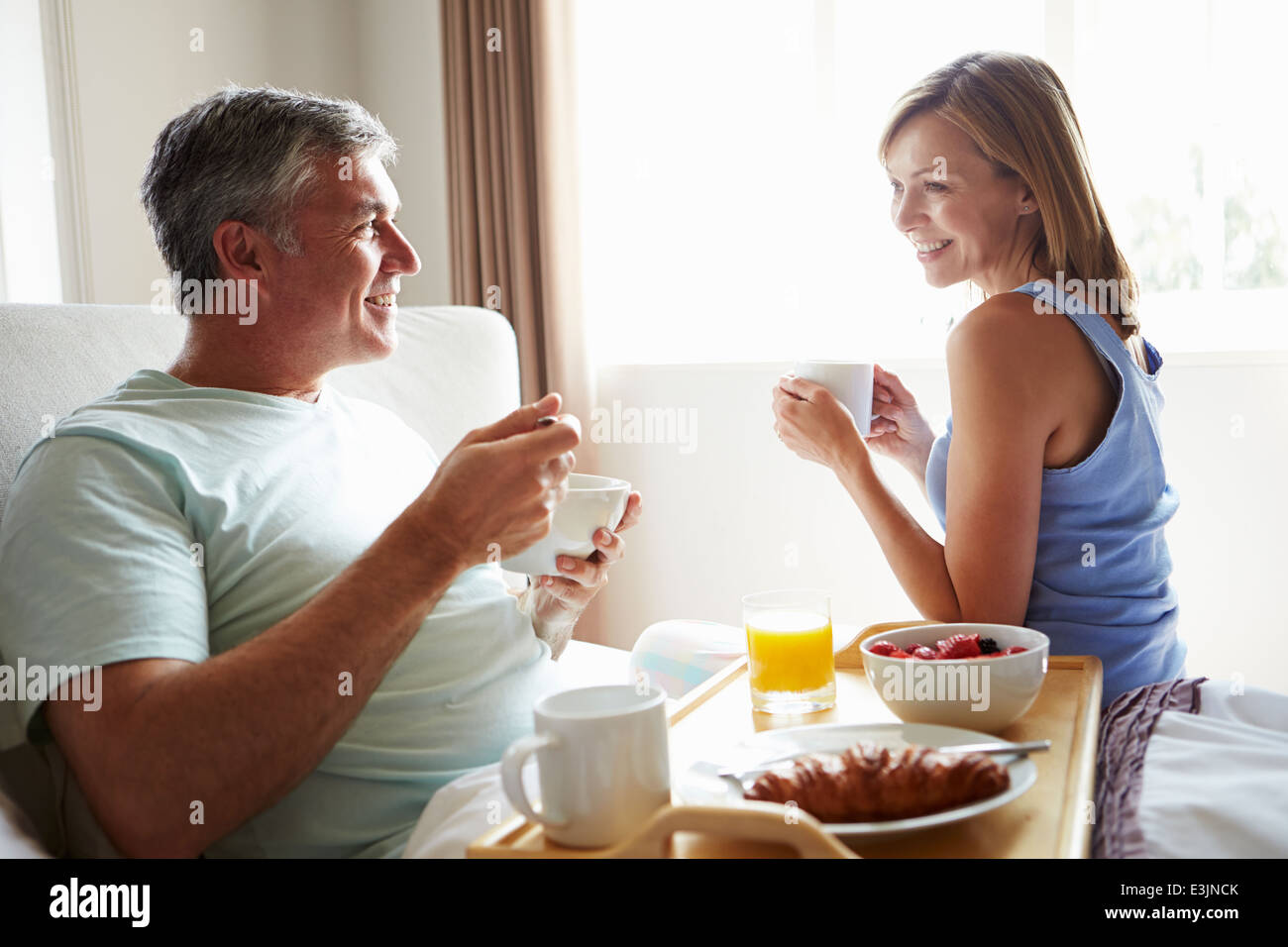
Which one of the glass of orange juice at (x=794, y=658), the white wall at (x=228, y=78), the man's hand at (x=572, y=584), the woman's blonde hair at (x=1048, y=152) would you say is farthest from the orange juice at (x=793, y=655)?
the white wall at (x=228, y=78)

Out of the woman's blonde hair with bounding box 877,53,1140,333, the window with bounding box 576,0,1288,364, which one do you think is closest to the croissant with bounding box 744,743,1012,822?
the woman's blonde hair with bounding box 877,53,1140,333

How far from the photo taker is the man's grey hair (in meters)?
1.34

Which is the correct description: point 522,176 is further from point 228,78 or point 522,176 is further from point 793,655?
point 793,655

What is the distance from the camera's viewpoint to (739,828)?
2.16ft

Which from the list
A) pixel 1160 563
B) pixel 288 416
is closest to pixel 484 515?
pixel 288 416

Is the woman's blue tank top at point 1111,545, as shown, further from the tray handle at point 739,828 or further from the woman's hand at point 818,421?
the tray handle at point 739,828

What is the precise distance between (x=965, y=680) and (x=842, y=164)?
2285 millimetres

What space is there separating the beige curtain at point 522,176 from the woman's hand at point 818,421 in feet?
5.94

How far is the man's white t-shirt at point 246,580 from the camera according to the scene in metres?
0.97

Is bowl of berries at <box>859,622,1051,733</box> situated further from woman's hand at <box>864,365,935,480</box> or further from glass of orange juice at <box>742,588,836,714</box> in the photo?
woman's hand at <box>864,365,935,480</box>

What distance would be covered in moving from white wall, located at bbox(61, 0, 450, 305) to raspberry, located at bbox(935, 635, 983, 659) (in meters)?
2.80

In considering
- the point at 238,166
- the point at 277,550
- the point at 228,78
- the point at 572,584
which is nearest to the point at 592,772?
the point at 277,550

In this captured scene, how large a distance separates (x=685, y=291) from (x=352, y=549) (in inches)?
88.3

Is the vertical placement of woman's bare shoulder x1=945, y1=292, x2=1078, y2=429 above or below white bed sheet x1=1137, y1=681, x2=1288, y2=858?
above
